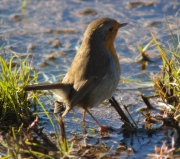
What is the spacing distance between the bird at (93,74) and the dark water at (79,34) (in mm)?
267

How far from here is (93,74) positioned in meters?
5.56

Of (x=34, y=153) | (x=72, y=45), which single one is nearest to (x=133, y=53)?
(x=72, y=45)

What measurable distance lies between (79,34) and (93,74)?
226cm

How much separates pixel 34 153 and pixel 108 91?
4.63 feet

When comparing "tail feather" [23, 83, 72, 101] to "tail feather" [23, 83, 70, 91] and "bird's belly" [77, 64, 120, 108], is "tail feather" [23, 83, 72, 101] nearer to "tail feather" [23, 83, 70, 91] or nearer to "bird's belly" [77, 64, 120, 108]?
"tail feather" [23, 83, 70, 91]

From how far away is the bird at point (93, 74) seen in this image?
210 inches

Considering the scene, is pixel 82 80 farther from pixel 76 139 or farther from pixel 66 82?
pixel 76 139

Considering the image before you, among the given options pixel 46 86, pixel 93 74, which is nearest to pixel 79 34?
pixel 93 74

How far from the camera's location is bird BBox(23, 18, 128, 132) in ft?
17.5

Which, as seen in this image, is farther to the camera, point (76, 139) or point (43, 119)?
point (43, 119)

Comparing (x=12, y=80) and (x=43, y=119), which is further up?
(x=12, y=80)

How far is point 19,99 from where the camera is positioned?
5.34 m

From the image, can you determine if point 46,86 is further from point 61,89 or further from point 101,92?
point 101,92

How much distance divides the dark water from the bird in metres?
0.27
